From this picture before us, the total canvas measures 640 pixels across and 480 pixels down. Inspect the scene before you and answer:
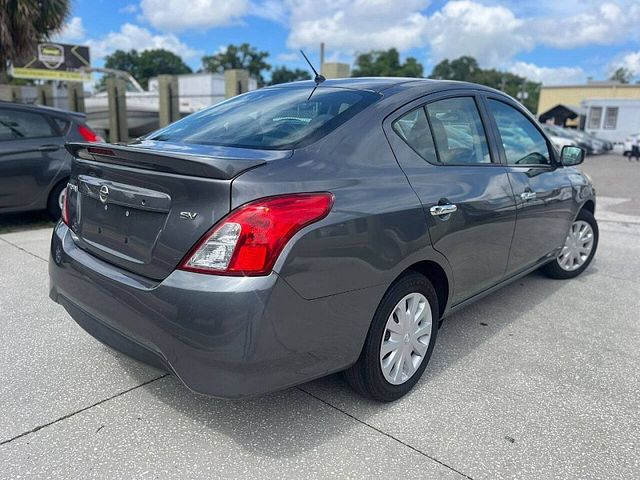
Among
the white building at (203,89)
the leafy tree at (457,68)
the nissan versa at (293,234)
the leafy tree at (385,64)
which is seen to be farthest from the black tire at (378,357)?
the leafy tree at (457,68)

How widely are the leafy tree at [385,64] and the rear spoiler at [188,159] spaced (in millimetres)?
86083

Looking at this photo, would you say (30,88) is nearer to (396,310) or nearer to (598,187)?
(598,187)

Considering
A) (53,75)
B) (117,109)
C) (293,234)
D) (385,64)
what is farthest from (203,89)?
(385,64)

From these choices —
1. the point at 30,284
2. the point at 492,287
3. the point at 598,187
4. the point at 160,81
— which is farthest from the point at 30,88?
the point at 492,287

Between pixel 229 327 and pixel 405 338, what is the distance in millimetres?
1067

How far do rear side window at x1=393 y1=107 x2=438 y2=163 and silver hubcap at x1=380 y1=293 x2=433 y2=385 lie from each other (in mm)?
759

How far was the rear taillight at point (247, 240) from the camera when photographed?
Answer: 1998 millimetres

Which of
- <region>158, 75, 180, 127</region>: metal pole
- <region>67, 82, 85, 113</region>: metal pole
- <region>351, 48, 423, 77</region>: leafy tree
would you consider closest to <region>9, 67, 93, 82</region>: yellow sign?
<region>67, 82, 85, 113</region>: metal pole

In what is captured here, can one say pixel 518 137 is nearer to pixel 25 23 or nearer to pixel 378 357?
pixel 378 357

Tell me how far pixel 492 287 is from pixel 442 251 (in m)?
0.93

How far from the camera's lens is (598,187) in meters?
13.0

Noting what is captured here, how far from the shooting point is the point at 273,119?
2.80 meters

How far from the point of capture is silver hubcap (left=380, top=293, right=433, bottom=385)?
103 inches

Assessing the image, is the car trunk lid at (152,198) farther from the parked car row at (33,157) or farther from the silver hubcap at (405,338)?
the parked car row at (33,157)
